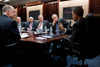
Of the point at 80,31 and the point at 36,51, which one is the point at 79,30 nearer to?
the point at 80,31

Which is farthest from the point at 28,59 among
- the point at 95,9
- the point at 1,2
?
the point at 1,2

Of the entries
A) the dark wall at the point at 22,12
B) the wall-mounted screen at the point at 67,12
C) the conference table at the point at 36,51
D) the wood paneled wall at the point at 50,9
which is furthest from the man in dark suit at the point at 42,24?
the dark wall at the point at 22,12

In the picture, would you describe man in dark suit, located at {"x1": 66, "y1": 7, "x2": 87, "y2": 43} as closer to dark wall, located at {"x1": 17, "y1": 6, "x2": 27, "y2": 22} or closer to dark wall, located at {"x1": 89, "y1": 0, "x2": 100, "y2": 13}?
dark wall, located at {"x1": 89, "y1": 0, "x2": 100, "y2": 13}

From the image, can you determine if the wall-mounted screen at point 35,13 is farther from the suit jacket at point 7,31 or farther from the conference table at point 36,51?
the suit jacket at point 7,31

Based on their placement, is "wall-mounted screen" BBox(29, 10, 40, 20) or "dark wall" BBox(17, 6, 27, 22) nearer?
"wall-mounted screen" BBox(29, 10, 40, 20)

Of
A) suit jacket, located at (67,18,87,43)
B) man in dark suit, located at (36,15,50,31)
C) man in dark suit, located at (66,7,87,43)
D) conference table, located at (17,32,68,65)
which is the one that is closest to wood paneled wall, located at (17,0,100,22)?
man in dark suit, located at (36,15,50,31)

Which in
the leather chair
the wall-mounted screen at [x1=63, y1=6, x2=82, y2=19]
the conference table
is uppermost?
the wall-mounted screen at [x1=63, y1=6, x2=82, y2=19]

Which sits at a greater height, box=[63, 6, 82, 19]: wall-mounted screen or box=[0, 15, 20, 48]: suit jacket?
box=[63, 6, 82, 19]: wall-mounted screen

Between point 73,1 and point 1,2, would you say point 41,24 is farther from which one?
point 1,2

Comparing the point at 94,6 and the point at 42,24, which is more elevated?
the point at 94,6

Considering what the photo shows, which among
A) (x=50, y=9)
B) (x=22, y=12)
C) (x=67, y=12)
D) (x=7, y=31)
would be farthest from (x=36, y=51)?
(x=22, y=12)

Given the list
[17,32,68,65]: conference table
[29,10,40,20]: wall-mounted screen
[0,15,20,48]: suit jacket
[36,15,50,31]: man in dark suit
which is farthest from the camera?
[29,10,40,20]: wall-mounted screen

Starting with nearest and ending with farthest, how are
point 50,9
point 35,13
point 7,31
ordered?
point 7,31 < point 50,9 < point 35,13

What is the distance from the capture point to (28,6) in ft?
26.6
